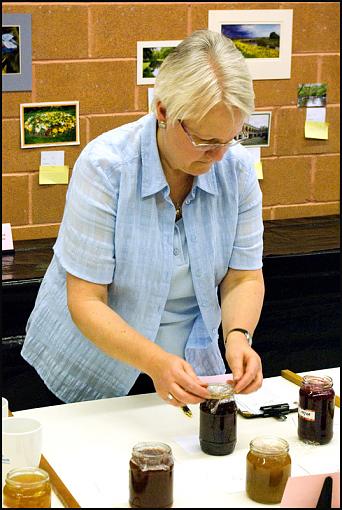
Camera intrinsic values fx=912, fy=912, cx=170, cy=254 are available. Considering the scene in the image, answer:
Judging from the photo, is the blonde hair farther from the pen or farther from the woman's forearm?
the pen

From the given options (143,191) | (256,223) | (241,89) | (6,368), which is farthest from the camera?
(6,368)

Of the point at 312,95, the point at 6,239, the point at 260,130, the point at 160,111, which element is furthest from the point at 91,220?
the point at 312,95

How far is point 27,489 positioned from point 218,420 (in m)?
0.51

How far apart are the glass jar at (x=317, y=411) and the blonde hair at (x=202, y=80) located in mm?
655

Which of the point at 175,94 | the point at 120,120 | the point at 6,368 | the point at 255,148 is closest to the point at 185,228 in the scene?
the point at 175,94

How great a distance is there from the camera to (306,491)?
5.65ft

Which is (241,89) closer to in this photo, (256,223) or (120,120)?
(256,223)

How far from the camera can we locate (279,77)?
409 cm

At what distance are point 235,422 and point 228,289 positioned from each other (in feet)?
1.57

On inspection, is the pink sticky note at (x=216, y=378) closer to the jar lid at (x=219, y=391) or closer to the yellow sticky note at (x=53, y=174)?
the jar lid at (x=219, y=391)

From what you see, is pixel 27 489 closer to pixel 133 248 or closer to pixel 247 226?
pixel 133 248

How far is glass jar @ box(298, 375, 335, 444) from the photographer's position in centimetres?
212

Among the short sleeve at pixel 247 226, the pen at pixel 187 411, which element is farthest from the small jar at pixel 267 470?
the short sleeve at pixel 247 226

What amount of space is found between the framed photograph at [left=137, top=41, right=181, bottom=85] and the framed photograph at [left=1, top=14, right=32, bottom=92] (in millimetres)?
468
